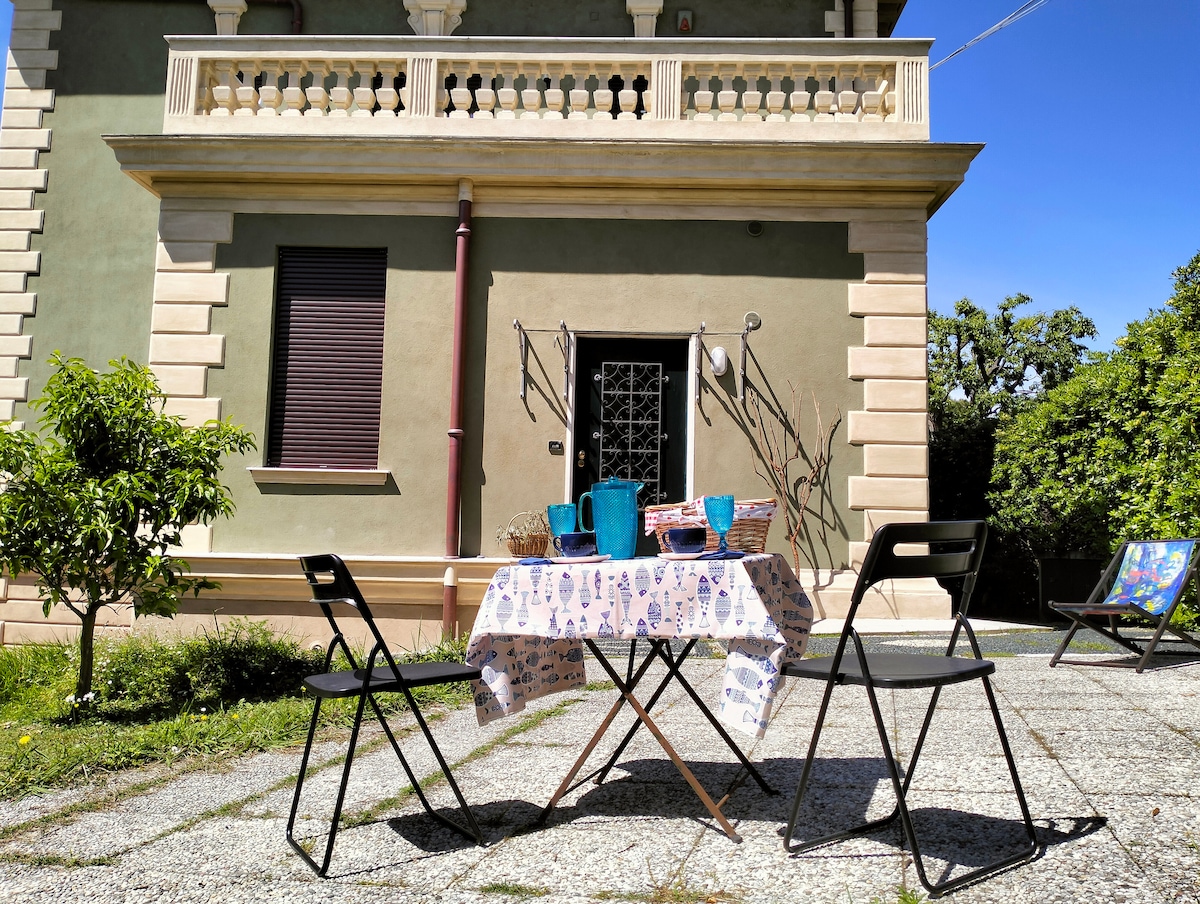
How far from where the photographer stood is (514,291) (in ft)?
27.2

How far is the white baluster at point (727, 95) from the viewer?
8.35m

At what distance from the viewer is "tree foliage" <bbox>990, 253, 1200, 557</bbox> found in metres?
7.93

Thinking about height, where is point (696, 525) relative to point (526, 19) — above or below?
below

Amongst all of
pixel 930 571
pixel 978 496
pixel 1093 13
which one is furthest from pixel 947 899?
pixel 1093 13

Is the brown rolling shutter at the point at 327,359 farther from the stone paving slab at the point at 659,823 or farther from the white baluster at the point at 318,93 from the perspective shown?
the stone paving slab at the point at 659,823

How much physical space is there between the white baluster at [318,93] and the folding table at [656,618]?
6.85 metres

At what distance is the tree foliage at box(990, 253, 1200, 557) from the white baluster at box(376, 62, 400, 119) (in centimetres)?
697

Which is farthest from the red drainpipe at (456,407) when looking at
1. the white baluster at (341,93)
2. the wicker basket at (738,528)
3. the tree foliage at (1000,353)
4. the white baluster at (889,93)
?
the tree foliage at (1000,353)

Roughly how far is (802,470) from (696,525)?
16.3 feet

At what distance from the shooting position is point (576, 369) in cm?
823

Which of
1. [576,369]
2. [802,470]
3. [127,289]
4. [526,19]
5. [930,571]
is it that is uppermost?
[526,19]

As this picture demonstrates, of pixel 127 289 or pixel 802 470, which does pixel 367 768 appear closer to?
pixel 802 470

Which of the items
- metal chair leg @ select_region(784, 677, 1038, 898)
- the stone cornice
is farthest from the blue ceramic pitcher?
the stone cornice

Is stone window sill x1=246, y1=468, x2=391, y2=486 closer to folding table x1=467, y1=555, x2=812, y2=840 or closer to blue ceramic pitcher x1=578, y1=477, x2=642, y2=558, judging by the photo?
folding table x1=467, y1=555, x2=812, y2=840
